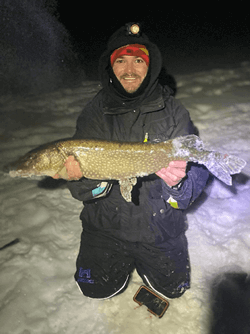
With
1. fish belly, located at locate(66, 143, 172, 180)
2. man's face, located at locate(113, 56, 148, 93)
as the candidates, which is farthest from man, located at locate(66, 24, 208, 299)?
fish belly, located at locate(66, 143, 172, 180)

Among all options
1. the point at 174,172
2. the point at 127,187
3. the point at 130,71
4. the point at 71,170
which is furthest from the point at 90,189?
the point at 130,71

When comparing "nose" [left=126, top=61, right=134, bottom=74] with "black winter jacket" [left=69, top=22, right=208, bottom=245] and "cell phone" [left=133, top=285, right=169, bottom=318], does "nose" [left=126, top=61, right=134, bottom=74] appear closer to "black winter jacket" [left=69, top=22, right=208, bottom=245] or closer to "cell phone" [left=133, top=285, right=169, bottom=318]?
"black winter jacket" [left=69, top=22, right=208, bottom=245]

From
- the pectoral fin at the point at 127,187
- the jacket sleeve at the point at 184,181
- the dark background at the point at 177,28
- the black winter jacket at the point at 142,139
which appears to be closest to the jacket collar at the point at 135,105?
the black winter jacket at the point at 142,139

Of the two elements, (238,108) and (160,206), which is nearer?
(160,206)

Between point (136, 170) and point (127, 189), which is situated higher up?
point (136, 170)

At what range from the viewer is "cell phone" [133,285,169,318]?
2418 mm

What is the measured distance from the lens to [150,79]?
240 centimetres

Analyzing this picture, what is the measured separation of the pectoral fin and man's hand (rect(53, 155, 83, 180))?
0.49 m

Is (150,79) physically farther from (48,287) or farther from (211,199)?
(48,287)

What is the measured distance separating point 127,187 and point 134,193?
14.4 inches

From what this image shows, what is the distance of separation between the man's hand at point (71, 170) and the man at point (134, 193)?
11 millimetres

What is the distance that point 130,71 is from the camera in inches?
91.2

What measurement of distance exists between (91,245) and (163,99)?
2.09 meters

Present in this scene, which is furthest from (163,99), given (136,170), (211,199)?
(211,199)
